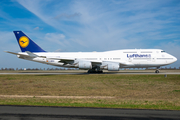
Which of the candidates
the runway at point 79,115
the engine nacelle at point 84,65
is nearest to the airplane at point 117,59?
the engine nacelle at point 84,65

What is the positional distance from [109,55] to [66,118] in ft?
93.2

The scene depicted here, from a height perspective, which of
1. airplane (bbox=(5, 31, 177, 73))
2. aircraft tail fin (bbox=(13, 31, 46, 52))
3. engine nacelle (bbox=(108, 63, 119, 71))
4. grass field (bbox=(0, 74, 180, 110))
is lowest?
grass field (bbox=(0, 74, 180, 110))

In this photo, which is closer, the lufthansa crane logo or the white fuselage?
the white fuselage

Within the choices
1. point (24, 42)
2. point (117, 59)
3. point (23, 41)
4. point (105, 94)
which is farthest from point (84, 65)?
point (105, 94)

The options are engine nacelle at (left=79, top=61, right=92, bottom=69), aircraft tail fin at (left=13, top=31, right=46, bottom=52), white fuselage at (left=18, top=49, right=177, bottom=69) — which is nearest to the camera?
engine nacelle at (left=79, top=61, right=92, bottom=69)

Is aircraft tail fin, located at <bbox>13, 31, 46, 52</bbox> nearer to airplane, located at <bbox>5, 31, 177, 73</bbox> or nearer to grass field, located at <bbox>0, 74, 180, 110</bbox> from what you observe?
airplane, located at <bbox>5, 31, 177, 73</bbox>

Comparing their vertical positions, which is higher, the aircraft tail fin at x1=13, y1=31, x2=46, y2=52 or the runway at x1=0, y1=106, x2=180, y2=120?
the aircraft tail fin at x1=13, y1=31, x2=46, y2=52

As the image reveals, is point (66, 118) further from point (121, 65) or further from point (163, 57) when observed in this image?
point (163, 57)

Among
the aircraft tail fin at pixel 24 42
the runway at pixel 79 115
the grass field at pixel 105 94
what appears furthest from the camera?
the aircraft tail fin at pixel 24 42

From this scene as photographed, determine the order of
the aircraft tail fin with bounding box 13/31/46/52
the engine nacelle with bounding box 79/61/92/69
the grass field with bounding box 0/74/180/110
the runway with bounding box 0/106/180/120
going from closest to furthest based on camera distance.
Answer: the runway with bounding box 0/106/180/120 < the grass field with bounding box 0/74/180/110 < the engine nacelle with bounding box 79/61/92/69 < the aircraft tail fin with bounding box 13/31/46/52

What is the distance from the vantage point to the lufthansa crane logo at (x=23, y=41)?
3641 centimetres

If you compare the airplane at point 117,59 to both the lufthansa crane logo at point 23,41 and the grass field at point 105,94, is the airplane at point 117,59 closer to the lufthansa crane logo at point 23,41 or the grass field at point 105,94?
the lufthansa crane logo at point 23,41

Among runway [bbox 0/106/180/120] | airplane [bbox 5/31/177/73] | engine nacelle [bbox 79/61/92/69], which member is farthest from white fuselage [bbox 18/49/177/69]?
runway [bbox 0/106/180/120]

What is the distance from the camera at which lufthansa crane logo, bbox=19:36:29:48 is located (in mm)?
36406
